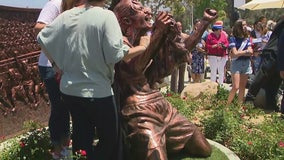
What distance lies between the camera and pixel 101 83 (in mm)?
3014

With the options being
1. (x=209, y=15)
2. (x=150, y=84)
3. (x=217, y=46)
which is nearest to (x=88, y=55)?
(x=150, y=84)

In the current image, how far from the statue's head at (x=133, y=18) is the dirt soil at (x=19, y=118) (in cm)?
293

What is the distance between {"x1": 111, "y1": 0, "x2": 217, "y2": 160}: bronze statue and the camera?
3.58 m

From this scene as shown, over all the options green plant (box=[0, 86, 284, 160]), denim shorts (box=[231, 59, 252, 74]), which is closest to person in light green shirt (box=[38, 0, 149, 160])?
green plant (box=[0, 86, 284, 160])

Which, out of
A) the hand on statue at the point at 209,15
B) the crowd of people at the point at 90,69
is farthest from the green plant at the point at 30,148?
the hand on statue at the point at 209,15

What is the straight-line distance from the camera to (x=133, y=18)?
11.9ft

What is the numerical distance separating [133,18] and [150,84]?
2.02 ft

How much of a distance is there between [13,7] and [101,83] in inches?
183

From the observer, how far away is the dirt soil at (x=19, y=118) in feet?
20.3

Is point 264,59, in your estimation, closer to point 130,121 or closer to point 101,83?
point 130,121

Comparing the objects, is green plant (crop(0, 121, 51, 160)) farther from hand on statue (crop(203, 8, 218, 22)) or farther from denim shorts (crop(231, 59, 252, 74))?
denim shorts (crop(231, 59, 252, 74))

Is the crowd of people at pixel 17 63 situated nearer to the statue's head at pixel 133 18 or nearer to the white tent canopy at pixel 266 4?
the statue's head at pixel 133 18

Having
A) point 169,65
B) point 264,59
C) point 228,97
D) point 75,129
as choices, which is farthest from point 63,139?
point 264,59

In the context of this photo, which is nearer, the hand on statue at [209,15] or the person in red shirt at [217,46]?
the hand on statue at [209,15]
